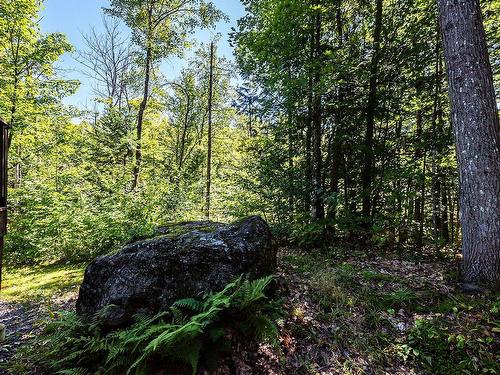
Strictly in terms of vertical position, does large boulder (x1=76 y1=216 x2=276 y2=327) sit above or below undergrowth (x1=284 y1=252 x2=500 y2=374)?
above

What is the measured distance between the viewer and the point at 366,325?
11.4 feet

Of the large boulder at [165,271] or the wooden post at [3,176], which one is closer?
the large boulder at [165,271]

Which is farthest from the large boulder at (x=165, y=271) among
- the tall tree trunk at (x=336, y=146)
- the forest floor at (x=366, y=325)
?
the tall tree trunk at (x=336, y=146)

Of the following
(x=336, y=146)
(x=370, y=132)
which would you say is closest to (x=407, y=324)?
(x=336, y=146)

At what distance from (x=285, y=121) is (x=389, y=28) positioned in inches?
139

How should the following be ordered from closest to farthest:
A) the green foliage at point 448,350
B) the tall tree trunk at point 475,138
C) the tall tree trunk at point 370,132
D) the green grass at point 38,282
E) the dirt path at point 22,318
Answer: the green foliage at point 448,350, the dirt path at point 22,318, the tall tree trunk at point 475,138, the green grass at point 38,282, the tall tree trunk at point 370,132

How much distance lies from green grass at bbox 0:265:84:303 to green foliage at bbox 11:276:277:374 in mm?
2661

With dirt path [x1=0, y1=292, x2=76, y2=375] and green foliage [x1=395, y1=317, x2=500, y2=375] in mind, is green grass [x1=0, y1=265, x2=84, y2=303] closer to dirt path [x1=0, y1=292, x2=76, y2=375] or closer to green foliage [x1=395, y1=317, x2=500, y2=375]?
dirt path [x1=0, y1=292, x2=76, y2=375]

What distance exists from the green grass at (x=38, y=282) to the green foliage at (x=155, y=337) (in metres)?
2.66

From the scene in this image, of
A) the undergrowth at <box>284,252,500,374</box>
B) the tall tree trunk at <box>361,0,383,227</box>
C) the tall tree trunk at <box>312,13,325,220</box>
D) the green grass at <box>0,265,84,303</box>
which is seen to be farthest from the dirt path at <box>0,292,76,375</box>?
the tall tree trunk at <box>361,0,383,227</box>

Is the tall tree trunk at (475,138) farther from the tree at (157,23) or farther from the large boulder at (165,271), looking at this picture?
the tree at (157,23)

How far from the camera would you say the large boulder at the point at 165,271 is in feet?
10.3

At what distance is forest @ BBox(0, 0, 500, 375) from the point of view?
9.78 ft

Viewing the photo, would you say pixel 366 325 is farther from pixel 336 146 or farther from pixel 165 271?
pixel 336 146
